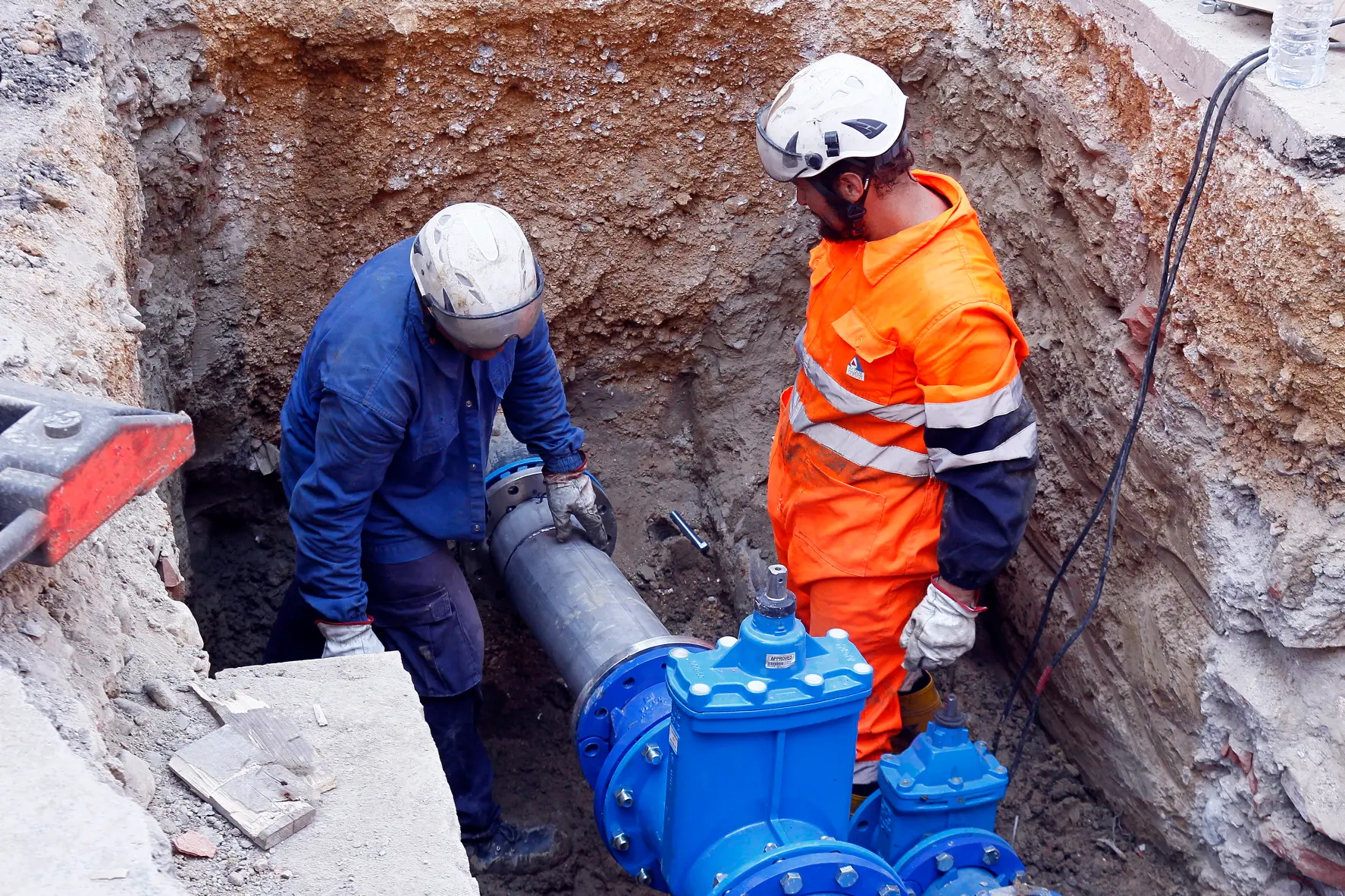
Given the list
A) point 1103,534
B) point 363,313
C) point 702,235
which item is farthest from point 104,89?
point 1103,534

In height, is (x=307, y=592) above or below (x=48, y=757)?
below

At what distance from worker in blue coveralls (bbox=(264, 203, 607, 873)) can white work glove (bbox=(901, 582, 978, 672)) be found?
109cm

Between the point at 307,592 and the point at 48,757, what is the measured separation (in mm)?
1746

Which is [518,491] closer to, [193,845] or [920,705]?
[920,705]

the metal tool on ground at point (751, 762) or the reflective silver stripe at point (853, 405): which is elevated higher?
the reflective silver stripe at point (853, 405)

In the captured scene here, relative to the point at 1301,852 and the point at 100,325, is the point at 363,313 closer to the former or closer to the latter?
the point at 100,325

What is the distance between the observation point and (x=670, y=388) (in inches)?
193

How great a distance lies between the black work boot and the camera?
144 inches

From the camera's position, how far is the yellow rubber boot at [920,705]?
3383 millimetres

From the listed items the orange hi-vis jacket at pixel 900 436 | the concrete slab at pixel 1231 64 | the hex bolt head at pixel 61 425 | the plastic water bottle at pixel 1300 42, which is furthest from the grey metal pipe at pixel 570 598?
the plastic water bottle at pixel 1300 42

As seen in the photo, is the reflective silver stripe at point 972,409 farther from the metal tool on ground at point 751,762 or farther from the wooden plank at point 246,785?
the wooden plank at point 246,785

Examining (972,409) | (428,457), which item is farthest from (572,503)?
(972,409)

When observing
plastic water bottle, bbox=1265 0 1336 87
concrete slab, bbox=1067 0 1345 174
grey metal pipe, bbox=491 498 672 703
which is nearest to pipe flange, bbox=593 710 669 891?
grey metal pipe, bbox=491 498 672 703

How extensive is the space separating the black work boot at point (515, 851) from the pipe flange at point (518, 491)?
0.90 meters
